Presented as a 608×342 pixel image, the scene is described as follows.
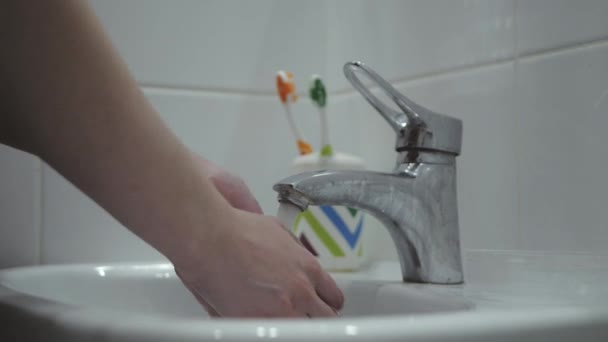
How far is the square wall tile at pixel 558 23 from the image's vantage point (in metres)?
0.53

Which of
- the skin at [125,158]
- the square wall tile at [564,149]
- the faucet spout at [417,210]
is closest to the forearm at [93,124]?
the skin at [125,158]

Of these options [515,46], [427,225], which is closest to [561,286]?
[427,225]

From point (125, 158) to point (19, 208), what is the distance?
410 mm

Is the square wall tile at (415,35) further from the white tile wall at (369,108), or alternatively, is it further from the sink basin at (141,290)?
the sink basin at (141,290)

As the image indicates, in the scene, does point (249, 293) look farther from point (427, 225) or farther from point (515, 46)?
point (515, 46)

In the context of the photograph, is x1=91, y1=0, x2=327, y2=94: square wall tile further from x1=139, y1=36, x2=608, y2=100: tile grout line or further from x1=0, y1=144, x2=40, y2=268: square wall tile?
x1=0, y1=144, x2=40, y2=268: square wall tile

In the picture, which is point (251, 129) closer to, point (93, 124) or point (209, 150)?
point (209, 150)

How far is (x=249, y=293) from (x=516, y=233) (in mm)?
311

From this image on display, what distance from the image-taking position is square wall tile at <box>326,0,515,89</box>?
629 millimetres

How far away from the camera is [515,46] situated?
0.60 m

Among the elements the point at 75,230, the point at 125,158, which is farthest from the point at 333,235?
the point at 125,158

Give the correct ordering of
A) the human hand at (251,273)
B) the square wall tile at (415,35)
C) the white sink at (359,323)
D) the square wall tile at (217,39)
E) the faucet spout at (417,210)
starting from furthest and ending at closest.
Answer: the square wall tile at (217,39)
the square wall tile at (415,35)
the faucet spout at (417,210)
the human hand at (251,273)
the white sink at (359,323)

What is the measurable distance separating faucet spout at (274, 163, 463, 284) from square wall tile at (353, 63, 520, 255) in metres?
0.08

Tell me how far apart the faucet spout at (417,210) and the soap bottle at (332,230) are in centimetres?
16
